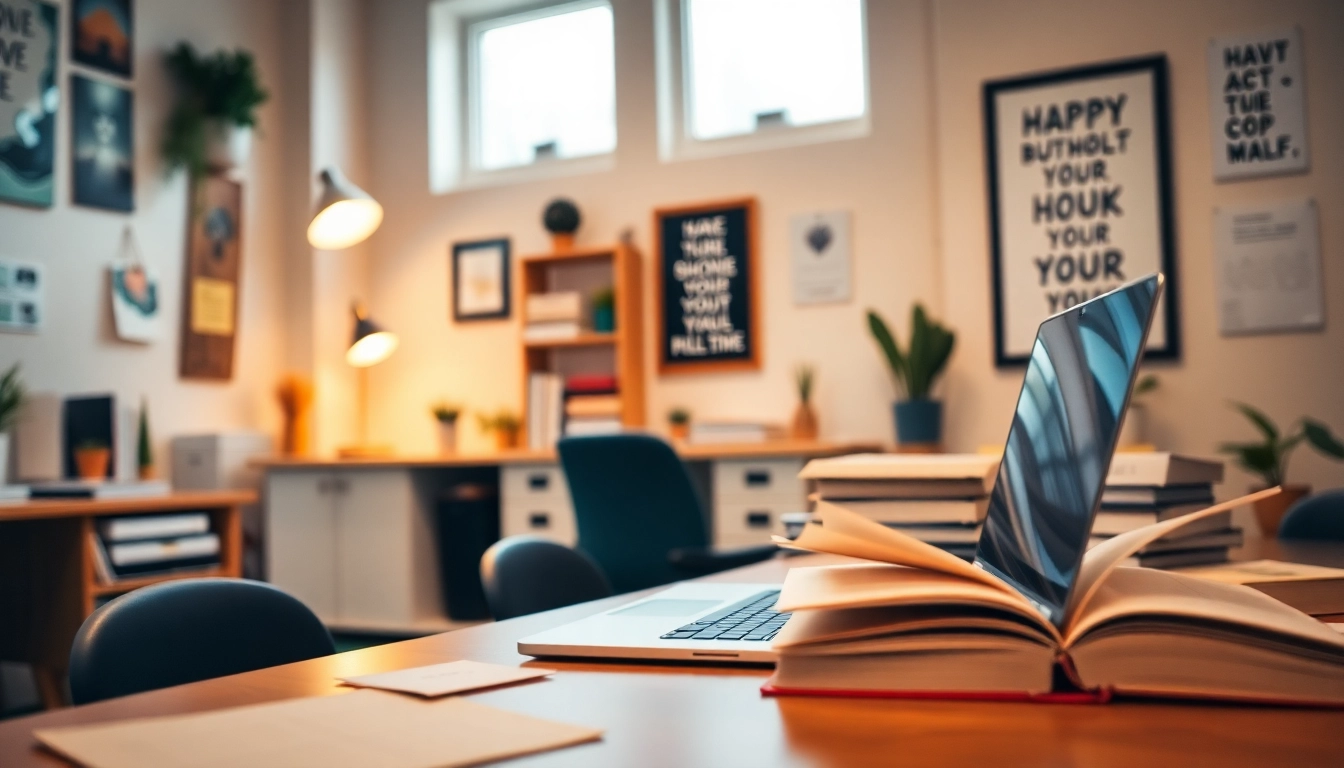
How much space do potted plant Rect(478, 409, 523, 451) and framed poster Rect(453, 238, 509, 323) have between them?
53 centimetres

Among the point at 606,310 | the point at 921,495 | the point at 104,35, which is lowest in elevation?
the point at 921,495

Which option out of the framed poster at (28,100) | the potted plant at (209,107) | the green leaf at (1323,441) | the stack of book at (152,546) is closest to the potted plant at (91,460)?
the stack of book at (152,546)

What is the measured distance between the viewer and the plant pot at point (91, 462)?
3920 mm

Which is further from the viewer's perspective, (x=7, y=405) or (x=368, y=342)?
(x=368, y=342)

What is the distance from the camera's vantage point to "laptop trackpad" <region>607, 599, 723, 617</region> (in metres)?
1.05

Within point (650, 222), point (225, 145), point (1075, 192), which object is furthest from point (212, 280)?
point (1075, 192)

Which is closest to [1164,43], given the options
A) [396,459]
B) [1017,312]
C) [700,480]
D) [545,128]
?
[1017,312]

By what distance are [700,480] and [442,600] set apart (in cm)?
124

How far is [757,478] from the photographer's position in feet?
12.9

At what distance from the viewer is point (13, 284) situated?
394 cm

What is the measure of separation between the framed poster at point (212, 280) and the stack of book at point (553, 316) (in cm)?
132

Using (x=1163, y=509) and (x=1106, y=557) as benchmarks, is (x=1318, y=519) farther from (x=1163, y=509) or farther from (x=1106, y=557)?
(x=1106, y=557)

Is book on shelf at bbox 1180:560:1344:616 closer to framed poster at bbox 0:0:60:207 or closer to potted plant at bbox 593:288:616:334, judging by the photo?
potted plant at bbox 593:288:616:334

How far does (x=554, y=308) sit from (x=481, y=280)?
627 mm
